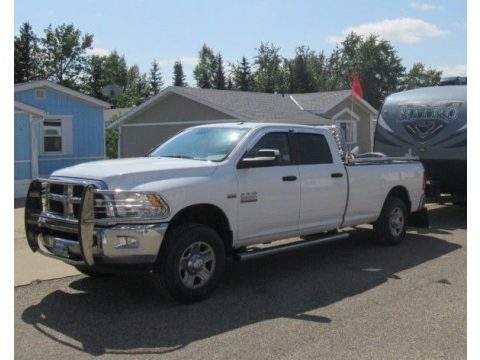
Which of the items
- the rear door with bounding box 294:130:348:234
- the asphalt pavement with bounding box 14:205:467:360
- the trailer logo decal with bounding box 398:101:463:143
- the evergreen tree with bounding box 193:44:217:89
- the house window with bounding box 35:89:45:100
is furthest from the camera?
the evergreen tree with bounding box 193:44:217:89

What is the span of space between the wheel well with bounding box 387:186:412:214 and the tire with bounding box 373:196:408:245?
0.12 m

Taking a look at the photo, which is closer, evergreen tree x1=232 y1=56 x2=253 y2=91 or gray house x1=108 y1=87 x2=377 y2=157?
gray house x1=108 y1=87 x2=377 y2=157

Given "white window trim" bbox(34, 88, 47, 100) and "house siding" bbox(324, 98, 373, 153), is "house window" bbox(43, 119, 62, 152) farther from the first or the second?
"house siding" bbox(324, 98, 373, 153)

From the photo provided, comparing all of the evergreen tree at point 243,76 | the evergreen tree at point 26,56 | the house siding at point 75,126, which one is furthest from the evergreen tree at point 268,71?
the house siding at point 75,126

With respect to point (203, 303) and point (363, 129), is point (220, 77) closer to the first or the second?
point (363, 129)

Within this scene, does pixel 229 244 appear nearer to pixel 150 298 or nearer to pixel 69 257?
pixel 150 298

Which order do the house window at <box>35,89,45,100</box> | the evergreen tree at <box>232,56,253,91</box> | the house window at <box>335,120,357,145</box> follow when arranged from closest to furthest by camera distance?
the house window at <box>35,89,45,100</box> → the house window at <box>335,120,357,145</box> → the evergreen tree at <box>232,56,253,91</box>

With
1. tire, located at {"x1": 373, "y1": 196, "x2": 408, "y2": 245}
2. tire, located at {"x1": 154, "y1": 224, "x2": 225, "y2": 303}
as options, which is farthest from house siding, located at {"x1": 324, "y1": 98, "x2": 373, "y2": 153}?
tire, located at {"x1": 154, "y1": 224, "x2": 225, "y2": 303}

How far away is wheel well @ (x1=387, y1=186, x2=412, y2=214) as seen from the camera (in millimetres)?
9192

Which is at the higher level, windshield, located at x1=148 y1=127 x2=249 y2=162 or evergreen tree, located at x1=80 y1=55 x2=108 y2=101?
evergreen tree, located at x1=80 y1=55 x2=108 y2=101

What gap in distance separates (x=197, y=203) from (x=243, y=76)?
69595 mm

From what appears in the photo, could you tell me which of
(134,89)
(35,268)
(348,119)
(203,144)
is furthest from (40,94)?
(134,89)

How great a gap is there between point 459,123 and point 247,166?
6.90 meters

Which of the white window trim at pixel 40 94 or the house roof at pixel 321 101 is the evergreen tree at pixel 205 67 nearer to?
the house roof at pixel 321 101
